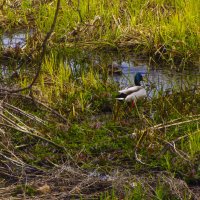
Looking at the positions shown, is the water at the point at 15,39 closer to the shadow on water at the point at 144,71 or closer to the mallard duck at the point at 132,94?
the shadow on water at the point at 144,71

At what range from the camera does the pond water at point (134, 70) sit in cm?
765

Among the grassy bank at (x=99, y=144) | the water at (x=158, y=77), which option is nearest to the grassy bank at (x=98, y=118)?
the grassy bank at (x=99, y=144)

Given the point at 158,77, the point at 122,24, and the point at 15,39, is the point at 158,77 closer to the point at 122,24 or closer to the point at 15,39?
the point at 122,24

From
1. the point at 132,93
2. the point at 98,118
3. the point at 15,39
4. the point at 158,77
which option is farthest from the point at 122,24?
the point at 98,118

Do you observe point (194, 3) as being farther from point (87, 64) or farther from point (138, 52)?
point (87, 64)

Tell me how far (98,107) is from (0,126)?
53.1 inches

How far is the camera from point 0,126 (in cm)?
552

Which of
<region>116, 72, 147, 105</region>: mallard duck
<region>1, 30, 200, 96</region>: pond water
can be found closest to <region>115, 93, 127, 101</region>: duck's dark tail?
<region>116, 72, 147, 105</region>: mallard duck

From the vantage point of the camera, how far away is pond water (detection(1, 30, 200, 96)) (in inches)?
301

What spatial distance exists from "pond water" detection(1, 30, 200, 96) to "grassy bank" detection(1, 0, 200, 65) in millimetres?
168

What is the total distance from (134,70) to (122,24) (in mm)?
1237

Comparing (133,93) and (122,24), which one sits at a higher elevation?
(122,24)

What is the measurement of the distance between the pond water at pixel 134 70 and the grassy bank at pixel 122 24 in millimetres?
168

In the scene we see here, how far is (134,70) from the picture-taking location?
8422 mm
